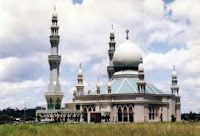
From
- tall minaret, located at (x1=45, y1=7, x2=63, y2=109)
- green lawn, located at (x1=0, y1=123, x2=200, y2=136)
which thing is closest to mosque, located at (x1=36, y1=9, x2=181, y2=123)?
tall minaret, located at (x1=45, y1=7, x2=63, y2=109)

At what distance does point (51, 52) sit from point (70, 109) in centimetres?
1333

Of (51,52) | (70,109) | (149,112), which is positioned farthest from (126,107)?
(51,52)

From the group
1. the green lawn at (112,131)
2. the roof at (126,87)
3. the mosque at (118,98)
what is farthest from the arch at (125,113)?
the green lawn at (112,131)

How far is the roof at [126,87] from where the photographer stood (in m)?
88.0

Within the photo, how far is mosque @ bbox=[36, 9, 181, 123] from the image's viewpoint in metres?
85.5

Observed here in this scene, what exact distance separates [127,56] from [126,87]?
7894mm

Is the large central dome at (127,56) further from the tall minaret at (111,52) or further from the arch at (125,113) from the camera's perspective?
the arch at (125,113)

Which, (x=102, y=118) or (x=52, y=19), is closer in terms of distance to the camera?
(x=102, y=118)

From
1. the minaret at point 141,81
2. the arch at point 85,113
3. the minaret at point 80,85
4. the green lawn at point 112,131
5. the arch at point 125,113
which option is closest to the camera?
the green lawn at point 112,131

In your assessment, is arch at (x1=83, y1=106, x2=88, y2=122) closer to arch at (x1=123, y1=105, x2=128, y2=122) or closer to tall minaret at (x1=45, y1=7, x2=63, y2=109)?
tall minaret at (x1=45, y1=7, x2=63, y2=109)

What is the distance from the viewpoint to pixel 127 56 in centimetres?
9356

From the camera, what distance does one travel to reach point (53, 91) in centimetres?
8875

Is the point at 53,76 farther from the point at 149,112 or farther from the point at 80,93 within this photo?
the point at 149,112

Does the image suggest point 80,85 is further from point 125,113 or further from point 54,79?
point 125,113
